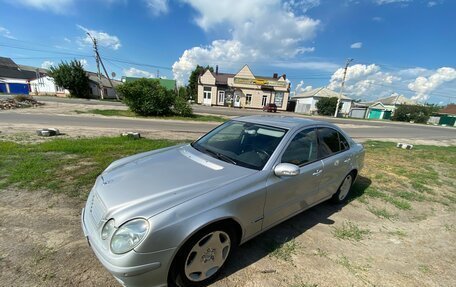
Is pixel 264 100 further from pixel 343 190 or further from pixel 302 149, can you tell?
pixel 302 149

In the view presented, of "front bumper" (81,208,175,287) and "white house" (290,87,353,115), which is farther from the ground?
"white house" (290,87,353,115)

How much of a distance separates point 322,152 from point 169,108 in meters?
16.6

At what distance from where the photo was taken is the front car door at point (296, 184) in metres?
2.51

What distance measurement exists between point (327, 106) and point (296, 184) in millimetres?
42120

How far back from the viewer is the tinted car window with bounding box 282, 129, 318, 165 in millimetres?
2766

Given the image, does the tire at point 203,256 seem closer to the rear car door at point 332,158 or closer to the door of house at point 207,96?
the rear car door at point 332,158

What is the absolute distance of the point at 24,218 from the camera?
2.94m

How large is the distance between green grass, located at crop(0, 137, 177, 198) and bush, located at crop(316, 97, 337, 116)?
130 ft

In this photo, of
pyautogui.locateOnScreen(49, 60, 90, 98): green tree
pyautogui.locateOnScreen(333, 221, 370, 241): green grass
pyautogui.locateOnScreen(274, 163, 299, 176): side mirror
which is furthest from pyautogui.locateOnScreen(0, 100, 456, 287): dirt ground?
pyautogui.locateOnScreen(49, 60, 90, 98): green tree

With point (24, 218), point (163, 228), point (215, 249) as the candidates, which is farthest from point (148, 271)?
point (24, 218)

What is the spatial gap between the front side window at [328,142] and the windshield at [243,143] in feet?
2.84

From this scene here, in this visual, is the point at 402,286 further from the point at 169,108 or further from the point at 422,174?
the point at 169,108

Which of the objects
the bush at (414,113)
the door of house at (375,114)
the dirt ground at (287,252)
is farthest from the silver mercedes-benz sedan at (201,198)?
the door of house at (375,114)

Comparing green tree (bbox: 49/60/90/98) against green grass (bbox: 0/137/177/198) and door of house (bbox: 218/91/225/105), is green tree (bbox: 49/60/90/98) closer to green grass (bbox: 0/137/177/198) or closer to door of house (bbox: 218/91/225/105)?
door of house (bbox: 218/91/225/105)
